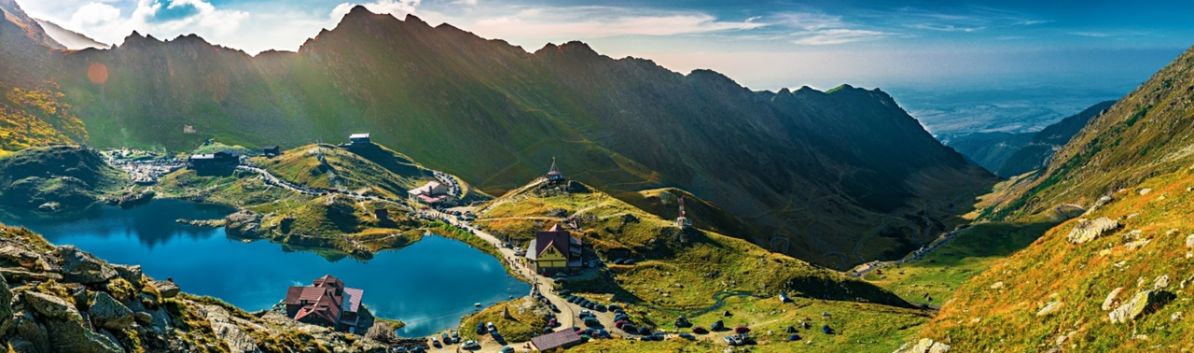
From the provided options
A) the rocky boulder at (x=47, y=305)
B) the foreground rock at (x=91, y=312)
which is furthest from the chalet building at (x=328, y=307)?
the rocky boulder at (x=47, y=305)

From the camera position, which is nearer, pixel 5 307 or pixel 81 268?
pixel 5 307

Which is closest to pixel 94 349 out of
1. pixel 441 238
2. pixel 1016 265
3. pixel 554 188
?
pixel 1016 265

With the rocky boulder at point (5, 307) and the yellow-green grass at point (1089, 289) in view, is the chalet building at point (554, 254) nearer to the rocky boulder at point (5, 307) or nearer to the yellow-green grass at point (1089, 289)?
the yellow-green grass at point (1089, 289)

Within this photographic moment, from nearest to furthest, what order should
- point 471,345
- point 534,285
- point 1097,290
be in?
point 1097,290 → point 471,345 → point 534,285

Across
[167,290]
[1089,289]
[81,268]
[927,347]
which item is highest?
[81,268]

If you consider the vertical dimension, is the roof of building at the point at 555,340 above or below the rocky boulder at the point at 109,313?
below

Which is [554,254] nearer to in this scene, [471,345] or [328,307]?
[471,345]

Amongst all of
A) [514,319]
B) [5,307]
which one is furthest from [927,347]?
[514,319]
